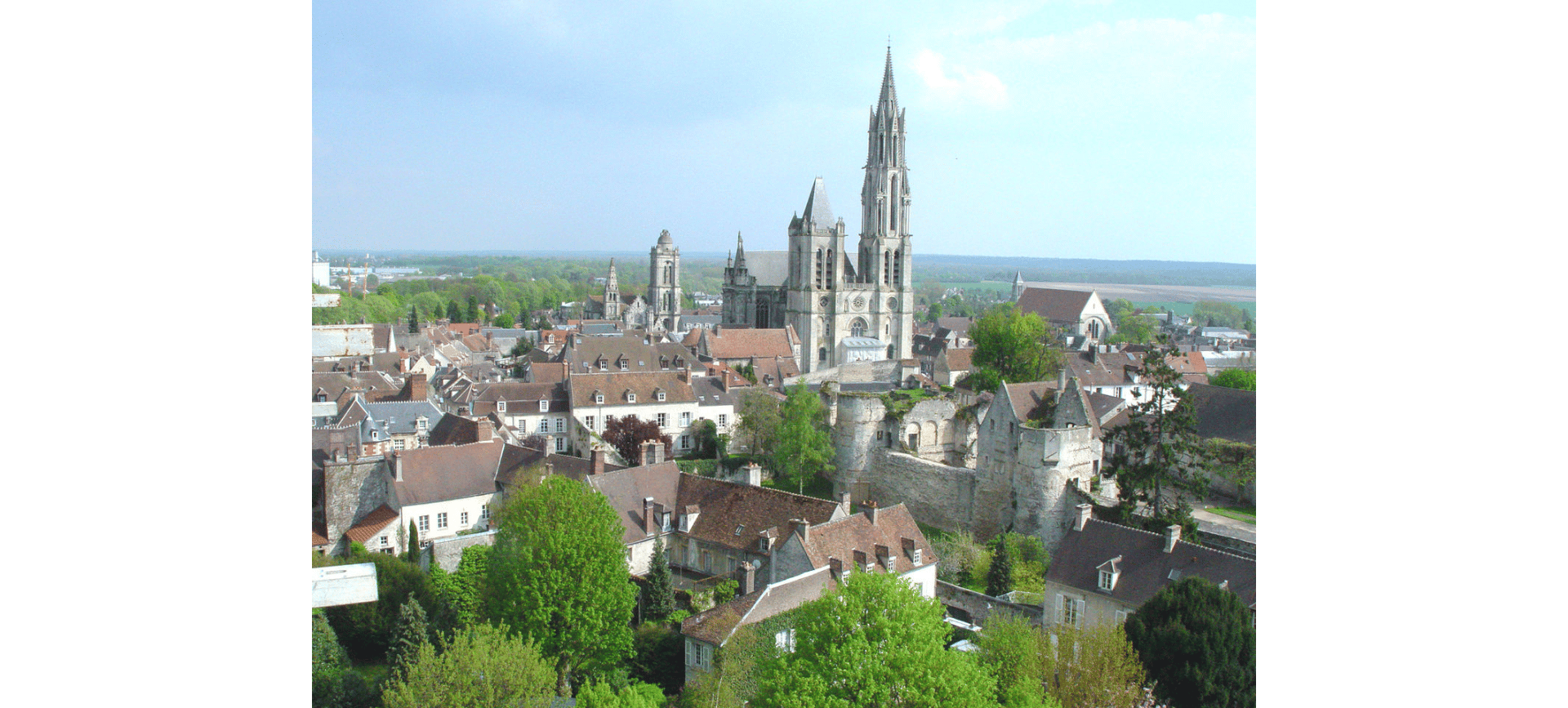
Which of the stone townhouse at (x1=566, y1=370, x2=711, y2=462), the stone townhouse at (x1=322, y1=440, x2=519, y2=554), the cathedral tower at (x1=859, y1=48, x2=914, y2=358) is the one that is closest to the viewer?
the stone townhouse at (x1=322, y1=440, x2=519, y2=554)

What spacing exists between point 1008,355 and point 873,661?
19.9 m

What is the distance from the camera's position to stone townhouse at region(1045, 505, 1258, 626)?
10806 millimetres

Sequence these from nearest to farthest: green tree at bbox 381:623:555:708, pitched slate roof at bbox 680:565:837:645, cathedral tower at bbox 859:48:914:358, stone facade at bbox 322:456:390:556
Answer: green tree at bbox 381:623:555:708 < pitched slate roof at bbox 680:565:837:645 < stone facade at bbox 322:456:390:556 < cathedral tower at bbox 859:48:914:358

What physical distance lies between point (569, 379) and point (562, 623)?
12669 millimetres

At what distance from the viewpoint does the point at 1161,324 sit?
160 feet

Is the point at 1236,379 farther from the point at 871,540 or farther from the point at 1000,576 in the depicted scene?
the point at 871,540

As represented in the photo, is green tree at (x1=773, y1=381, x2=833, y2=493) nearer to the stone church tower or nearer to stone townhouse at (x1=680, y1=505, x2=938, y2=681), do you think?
stone townhouse at (x1=680, y1=505, x2=938, y2=681)

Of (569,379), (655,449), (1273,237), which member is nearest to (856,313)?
(569,379)

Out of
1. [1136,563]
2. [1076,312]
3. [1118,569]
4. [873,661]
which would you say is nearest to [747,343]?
[1076,312]

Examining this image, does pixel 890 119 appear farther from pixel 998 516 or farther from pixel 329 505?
pixel 329 505

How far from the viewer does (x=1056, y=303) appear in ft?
156

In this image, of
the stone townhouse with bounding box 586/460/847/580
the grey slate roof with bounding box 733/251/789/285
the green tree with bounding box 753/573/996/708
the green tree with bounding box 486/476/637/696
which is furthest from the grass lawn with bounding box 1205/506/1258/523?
the grey slate roof with bounding box 733/251/789/285

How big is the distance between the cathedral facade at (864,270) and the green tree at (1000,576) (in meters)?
23.1
